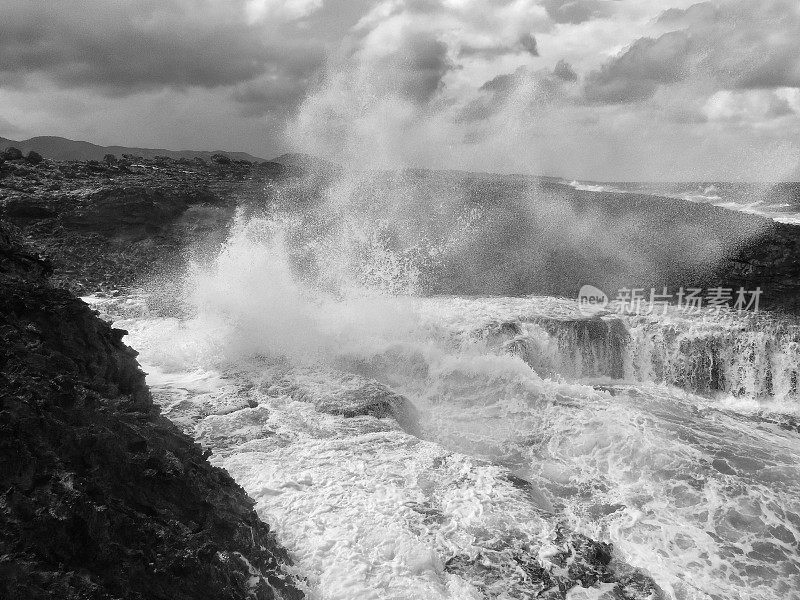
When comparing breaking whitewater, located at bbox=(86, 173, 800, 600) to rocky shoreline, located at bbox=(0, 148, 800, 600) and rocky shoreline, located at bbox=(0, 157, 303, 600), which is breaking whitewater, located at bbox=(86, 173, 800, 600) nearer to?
rocky shoreline, located at bbox=(0, 148, 800, 600)

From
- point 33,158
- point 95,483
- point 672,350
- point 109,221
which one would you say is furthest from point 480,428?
point 33,158

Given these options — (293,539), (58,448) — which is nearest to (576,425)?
(293,539)

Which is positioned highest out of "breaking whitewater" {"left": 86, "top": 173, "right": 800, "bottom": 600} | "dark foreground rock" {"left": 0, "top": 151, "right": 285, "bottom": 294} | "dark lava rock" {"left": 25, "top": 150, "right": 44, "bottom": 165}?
"dark lava rock" {"left": 25, "top": 150, "right": 44, "bottom": 165}

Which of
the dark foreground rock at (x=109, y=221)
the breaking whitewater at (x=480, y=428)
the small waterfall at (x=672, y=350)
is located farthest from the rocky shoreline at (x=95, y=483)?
the dark foreground rock at (x=109, y=221)

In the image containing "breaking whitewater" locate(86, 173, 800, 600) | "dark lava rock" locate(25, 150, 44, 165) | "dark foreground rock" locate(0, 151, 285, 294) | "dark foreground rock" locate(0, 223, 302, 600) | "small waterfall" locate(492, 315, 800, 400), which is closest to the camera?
"dark foreground rock" locate(0, 223, 302, 600)

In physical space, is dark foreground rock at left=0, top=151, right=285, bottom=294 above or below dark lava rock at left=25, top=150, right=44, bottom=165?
below

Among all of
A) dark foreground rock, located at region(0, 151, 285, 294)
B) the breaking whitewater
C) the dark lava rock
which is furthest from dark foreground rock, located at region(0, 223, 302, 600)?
the dark lava rock

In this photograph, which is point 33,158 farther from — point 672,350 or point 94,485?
point 672,350
